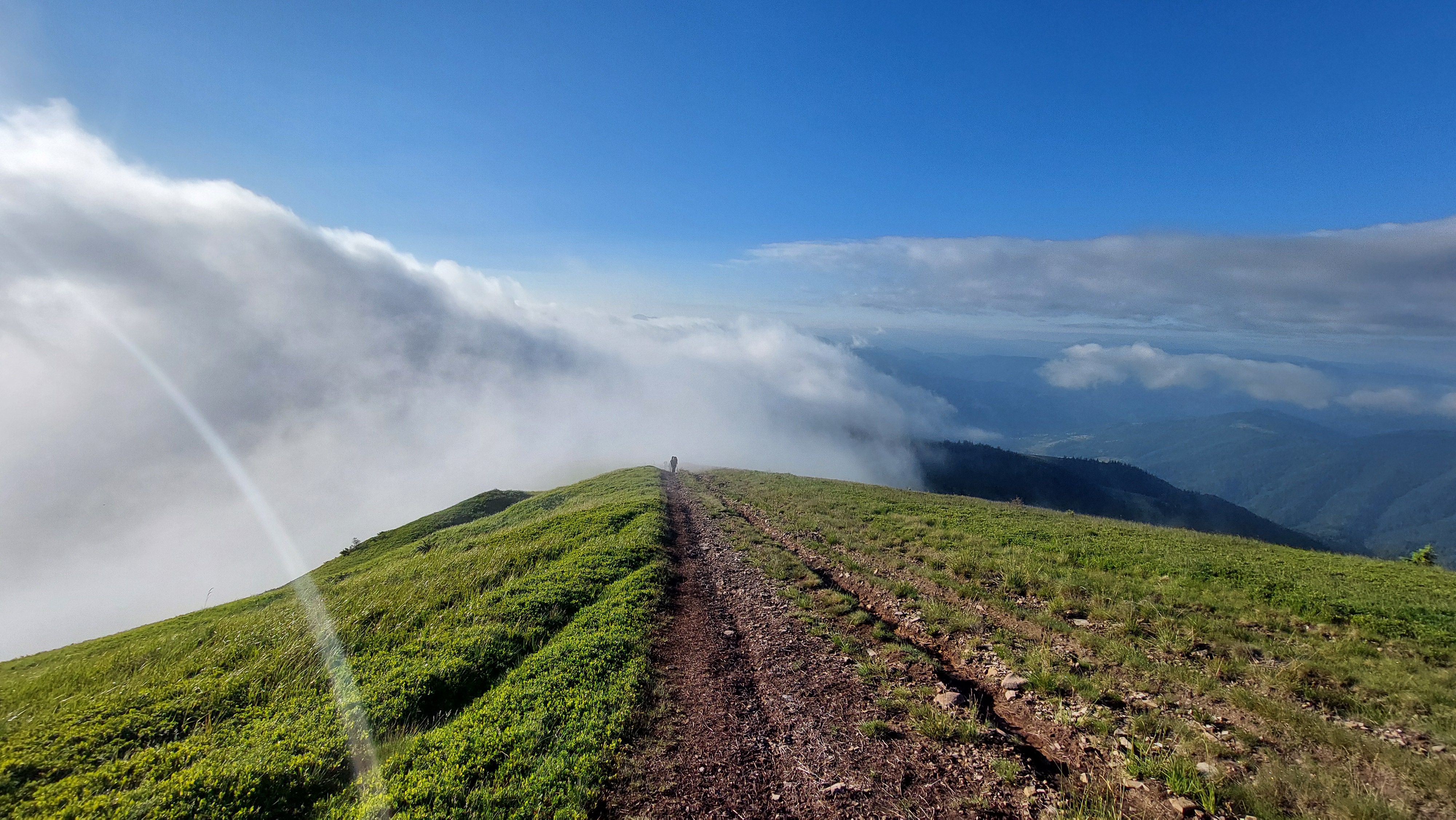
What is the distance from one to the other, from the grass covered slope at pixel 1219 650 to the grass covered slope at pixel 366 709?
248 inches

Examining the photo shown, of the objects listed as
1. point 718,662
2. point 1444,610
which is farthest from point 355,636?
point 1444,610

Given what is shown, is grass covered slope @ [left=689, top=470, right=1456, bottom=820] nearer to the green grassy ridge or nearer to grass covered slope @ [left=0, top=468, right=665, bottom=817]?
grass covered slope @ [left=0, top=468, right=665, bottom=817]

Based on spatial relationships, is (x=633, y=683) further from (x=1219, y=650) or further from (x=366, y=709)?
(x=1219, y=650)

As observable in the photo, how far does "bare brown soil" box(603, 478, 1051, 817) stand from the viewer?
7.13 m

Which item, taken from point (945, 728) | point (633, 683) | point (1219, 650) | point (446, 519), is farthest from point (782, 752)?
point (446, 519)

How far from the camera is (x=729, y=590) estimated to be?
55.1 ft

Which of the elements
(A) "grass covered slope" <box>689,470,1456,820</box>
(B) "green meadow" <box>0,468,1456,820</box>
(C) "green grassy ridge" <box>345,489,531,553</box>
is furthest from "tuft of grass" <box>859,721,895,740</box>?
(C) "green grassy ridge" <box>345,489,531,553</box>

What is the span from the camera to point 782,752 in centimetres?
833

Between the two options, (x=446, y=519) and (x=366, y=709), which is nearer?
(x=366, y=709)

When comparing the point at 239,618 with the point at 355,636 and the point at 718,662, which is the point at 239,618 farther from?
the point at 718,662

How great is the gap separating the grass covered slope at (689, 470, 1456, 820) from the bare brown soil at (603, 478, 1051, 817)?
5.17 feet

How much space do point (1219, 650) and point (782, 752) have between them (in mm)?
9988

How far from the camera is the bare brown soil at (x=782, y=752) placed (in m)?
7.13

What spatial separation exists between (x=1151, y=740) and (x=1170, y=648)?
4392 mm
